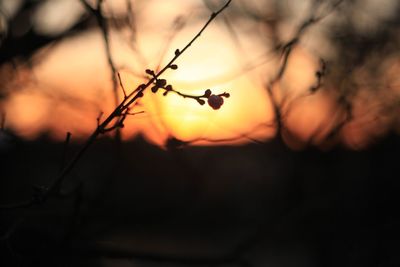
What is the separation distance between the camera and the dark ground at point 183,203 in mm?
3264

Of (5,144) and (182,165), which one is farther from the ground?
(182,165)

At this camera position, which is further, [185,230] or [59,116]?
[185,230]

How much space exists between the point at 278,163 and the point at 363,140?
843 mm

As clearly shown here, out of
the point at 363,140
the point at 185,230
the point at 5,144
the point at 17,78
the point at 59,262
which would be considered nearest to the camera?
the point at 5,144

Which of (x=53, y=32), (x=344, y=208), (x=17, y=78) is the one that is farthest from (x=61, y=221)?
(x=344, y=208)

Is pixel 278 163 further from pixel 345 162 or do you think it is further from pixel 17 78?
pixel 17 78

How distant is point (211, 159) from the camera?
3.95 m

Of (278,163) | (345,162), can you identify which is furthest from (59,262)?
(345,162)

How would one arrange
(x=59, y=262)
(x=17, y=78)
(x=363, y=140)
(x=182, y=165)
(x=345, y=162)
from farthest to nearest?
(x=345, y=162) < (x=363, y=140) < (x=17, y=78) < (x=182, y=165) < (x=59, y=262)

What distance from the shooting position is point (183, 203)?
4.08 meters

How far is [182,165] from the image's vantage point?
11.1ft

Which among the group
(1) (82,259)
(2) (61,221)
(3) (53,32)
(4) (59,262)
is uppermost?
(3) (53,32)

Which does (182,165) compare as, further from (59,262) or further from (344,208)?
(344,208)

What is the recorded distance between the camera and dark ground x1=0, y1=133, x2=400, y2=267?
3264 mm
